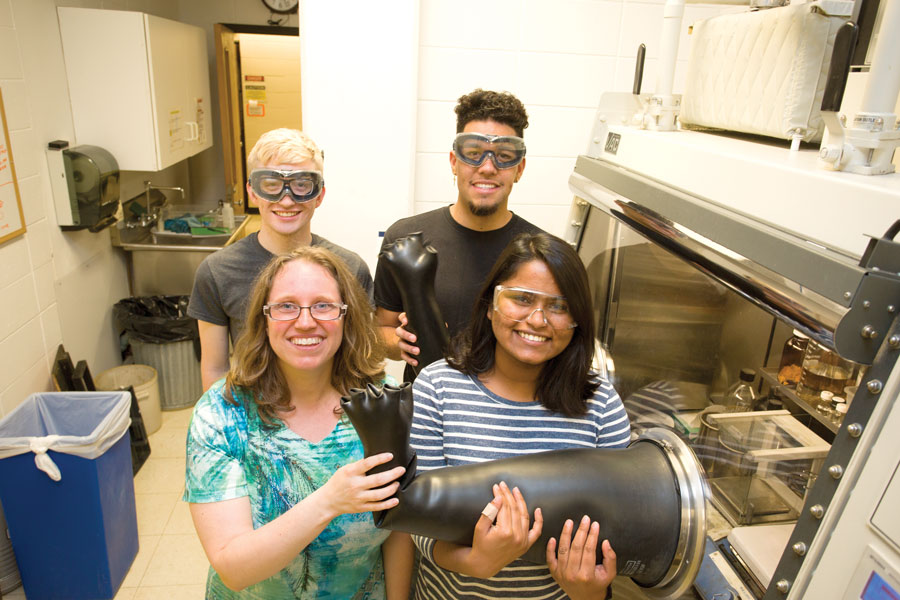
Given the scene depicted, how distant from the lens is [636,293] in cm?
171

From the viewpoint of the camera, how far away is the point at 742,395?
1.36 metres

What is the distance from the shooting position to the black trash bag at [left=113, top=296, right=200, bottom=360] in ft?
11.7

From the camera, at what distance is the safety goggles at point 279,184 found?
1.63 m

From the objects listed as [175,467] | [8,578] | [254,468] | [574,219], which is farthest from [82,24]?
[254,468]

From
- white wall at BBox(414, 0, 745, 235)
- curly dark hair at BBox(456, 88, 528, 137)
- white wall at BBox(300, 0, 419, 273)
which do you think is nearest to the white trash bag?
white wall at BBox(300, 0, 419, 273)

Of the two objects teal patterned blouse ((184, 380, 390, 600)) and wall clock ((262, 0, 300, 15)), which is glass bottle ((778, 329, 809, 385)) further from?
wall clock ((262, 0, 300, 15))

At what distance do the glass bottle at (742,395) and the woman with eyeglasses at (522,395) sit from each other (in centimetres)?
31

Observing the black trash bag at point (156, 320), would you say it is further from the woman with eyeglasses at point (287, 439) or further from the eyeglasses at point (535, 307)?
the eyeglasses at point (535, 307)

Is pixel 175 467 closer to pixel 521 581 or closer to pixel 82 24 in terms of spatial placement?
pixel 82 24

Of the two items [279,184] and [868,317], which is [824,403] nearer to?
[868,317]

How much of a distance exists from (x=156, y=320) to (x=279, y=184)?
234 centimetres

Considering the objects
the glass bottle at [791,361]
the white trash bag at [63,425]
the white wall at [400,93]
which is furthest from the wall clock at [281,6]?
the glass bottle at [791,361]

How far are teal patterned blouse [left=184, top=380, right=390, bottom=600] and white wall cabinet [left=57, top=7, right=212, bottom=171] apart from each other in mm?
2709

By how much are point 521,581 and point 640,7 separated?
229 cm
